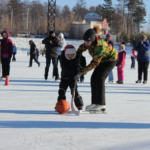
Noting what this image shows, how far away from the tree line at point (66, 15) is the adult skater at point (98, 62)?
49412mm

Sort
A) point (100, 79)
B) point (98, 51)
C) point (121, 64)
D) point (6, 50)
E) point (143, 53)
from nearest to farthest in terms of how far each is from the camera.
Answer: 1. point (98, 51)
2. point (100, 79)
3. point (6, 50)
4. point (143, 53)
5. point (121, 64)

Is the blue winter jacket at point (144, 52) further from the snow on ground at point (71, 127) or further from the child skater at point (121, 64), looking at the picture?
the snow on ground at point (71, 127)

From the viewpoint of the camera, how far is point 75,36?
2482 inches

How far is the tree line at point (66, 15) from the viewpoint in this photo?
68375mm

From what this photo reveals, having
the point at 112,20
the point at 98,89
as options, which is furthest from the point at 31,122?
the point at 112,20

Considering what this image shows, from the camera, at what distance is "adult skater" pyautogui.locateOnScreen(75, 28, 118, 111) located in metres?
A: 4.59

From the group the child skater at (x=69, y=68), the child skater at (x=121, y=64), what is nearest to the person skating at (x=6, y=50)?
the child skater at (x=121, y=64)

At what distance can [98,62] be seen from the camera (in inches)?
182

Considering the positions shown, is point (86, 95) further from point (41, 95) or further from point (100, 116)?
point (100, 116)

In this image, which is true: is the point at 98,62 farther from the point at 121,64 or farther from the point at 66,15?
the point at 66,15

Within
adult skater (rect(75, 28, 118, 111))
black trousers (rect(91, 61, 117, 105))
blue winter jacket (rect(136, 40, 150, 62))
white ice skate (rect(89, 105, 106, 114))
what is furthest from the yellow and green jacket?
blue winter jacket (rect(136, 40, 150, 62))

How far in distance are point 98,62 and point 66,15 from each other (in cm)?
10940

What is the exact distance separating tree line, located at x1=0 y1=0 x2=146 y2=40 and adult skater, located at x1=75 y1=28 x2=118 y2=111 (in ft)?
162

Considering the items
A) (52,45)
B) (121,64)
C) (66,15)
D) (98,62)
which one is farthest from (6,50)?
(66,15)
